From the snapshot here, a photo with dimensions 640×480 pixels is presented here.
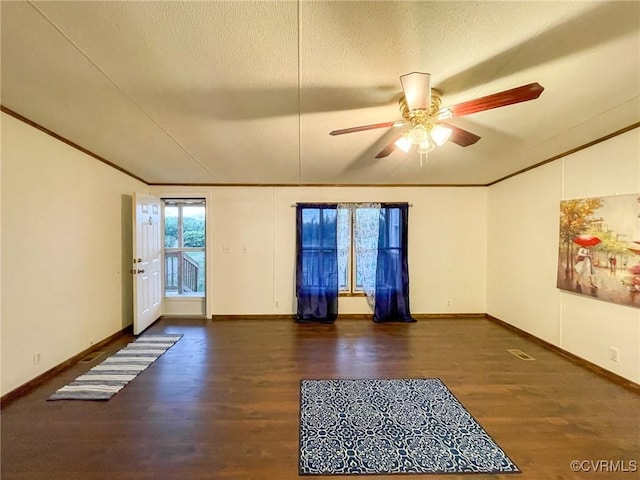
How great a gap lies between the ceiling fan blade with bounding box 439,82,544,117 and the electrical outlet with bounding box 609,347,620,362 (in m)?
2.73

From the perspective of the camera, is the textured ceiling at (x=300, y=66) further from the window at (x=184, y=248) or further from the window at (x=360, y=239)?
the window at (x=184, y=248)

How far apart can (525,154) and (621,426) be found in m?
2.64

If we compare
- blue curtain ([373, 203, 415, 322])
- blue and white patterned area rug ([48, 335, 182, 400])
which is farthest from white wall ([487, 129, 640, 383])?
blue and white patterned area rug ([48, 335, 182, 400])

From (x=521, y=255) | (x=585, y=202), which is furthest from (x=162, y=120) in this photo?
(x=521, y=255)

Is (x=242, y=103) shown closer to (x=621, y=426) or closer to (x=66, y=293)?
(x=66, y=293)

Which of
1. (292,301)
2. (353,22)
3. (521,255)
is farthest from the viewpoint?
(292,301)

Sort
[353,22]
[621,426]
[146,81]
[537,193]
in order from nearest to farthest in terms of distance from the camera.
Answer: [353,22]
[146,81]
[621,426]
[537,193]

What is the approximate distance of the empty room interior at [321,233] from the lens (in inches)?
58.6

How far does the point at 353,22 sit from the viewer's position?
1.35m

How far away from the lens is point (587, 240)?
2895 mm

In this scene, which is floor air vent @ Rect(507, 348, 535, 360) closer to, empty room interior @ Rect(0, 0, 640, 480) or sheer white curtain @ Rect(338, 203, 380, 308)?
empty room interior @ Rect(0, 0, 640, 480)

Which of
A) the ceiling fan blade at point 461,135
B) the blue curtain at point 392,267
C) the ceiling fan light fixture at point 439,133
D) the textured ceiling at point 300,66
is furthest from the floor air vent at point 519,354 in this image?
the ceiling fan light fixture at point 439,133

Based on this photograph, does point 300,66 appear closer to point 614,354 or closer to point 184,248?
point 614,354

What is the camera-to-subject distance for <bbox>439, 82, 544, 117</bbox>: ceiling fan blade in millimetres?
1352
